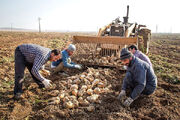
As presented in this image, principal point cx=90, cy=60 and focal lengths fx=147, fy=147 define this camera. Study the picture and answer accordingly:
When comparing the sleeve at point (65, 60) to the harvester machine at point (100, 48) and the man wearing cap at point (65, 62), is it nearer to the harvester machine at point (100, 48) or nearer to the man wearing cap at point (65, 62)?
the man wearing cap at point (65, 62)

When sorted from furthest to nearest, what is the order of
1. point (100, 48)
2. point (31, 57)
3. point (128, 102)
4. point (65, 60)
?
point (100, 48), point (65, 60), point (31, 57), point (128, 102)

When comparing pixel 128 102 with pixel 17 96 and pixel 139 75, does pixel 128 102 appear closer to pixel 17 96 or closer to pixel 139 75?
pixel 139 75

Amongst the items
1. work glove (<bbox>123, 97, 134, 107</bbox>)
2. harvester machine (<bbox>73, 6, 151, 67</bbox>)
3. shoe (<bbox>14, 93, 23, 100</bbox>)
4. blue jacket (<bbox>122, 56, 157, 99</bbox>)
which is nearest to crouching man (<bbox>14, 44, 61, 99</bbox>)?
shoe (<bbox>14, 93, 23, 100</bbox>)

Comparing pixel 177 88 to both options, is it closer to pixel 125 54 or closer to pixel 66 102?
pixel 125 54

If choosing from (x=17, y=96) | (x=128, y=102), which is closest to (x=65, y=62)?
(x=17, y=96)

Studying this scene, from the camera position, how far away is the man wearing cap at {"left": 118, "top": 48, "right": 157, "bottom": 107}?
3.01m

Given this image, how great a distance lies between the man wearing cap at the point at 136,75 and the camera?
119 inches

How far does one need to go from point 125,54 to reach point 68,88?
1.85 metres

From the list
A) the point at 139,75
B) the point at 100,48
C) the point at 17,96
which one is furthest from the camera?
the point at 100,48

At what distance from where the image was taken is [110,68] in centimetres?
530

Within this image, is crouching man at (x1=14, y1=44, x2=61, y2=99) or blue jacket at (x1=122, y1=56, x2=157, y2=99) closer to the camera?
blue jacket at (x1=122, y1=56, x2=157, y2=99)

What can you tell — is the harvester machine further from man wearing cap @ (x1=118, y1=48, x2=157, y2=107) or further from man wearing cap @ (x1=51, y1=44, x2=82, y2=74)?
man wearing cap @ (x1=118, y1=48, x2=157, y2=107)

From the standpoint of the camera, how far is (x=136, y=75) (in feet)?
10.2

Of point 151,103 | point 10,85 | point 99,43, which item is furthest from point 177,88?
point 10,85
